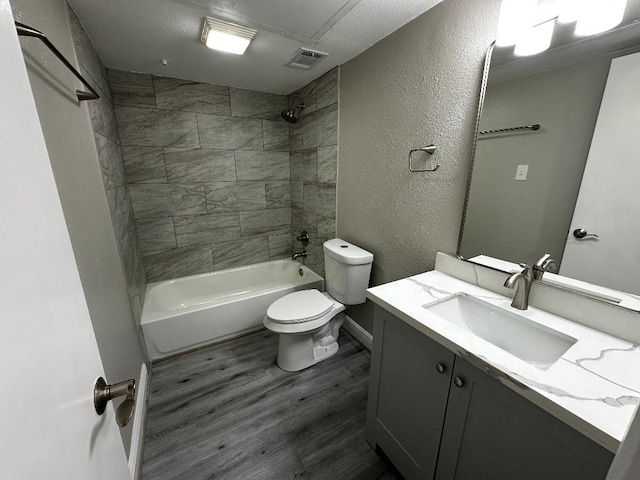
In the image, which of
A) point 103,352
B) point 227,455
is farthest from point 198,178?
point 227,455

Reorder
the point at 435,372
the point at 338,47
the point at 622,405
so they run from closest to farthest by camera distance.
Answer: the point at 622,405 → the point at 435,372 → the point at 338,47

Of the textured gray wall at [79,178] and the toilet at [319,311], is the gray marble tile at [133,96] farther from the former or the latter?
the toilet at [319,311]

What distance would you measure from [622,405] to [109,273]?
1847mm

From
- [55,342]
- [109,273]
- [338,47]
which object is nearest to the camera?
[55,342]

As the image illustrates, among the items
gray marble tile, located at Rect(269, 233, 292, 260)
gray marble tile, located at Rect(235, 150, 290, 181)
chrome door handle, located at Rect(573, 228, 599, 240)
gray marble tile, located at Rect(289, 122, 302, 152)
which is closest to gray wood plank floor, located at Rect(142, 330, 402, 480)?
gray marble tile, located at Rect(269, 233, 292, 260)

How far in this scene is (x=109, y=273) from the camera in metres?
1.25

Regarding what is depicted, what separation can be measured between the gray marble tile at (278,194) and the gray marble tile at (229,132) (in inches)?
16.1

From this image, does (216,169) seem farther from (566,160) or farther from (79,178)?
(566,160)

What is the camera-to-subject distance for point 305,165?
8.30 ft

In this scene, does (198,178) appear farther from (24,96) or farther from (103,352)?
(24,96)

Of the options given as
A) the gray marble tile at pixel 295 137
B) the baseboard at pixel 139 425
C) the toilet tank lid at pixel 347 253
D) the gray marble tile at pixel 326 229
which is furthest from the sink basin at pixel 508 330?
the gray marble tile at pixel 295 137

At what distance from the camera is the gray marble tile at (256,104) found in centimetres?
245

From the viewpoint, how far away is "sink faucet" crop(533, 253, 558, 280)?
1026 millimetres

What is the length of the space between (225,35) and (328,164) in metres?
1.08
